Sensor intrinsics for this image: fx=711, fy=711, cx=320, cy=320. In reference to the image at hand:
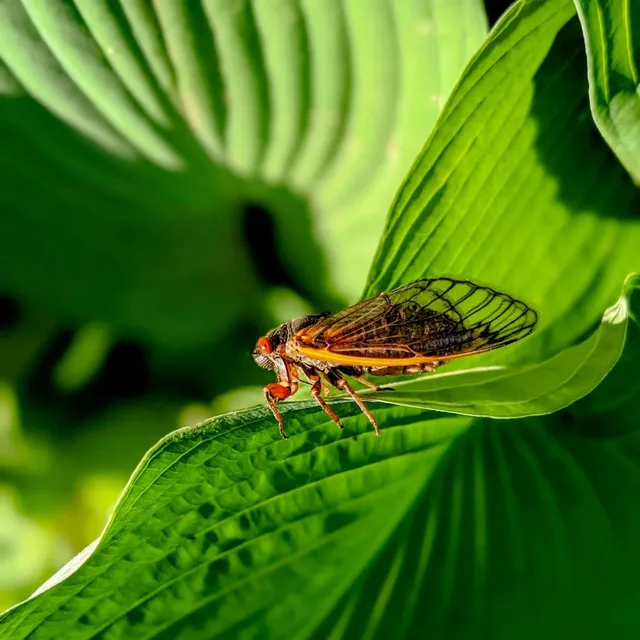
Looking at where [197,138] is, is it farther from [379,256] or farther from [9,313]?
[9,313]

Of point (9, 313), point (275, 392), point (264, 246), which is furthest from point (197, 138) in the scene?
point (9, 313)

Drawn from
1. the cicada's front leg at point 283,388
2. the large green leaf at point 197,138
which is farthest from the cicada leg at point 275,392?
the large green leaf at point 197,138

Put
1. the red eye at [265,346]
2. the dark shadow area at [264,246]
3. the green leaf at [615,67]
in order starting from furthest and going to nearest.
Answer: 1. the dark shadow area at [264,246]
2. the red eye at [265,346]
3. the green leaf at [615,67]

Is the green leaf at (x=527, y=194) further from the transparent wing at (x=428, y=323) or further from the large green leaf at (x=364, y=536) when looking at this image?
the large green leaf at (x=364, y=536)

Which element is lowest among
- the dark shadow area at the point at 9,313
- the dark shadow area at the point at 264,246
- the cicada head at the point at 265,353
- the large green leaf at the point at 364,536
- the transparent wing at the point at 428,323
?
the large green leaf at the point at 364,536

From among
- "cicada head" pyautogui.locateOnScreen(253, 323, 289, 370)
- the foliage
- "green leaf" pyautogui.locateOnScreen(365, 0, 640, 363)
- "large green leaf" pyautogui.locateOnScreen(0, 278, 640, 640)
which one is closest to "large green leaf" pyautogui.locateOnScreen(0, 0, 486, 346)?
the foliage

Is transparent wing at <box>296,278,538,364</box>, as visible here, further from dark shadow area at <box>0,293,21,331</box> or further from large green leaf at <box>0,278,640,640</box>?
dark shadow area at <box>0,293,21,331</box>
